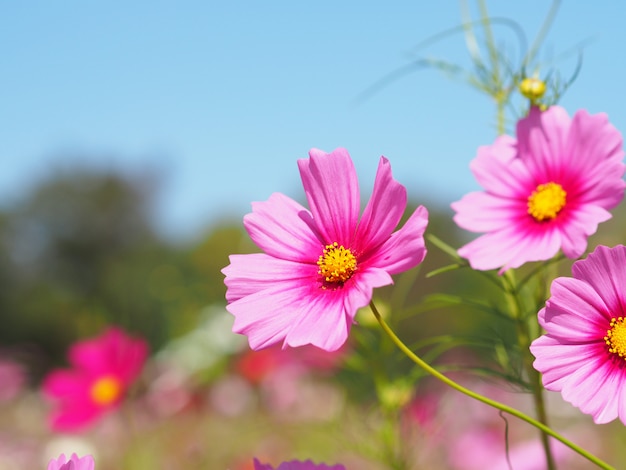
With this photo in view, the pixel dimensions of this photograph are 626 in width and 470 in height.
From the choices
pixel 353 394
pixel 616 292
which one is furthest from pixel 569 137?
pixel 353 394

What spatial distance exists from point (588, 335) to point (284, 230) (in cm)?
18

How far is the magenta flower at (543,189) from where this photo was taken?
1.50ft

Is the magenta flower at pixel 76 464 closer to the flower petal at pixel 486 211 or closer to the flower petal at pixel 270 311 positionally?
the flower petal at pixel 270 311

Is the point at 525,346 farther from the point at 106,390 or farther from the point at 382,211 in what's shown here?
the point at 106,390

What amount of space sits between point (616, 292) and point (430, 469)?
1.89 metres

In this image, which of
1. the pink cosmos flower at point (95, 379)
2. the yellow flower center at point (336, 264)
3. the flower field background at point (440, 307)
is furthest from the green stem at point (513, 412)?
the pink cosmos flower at point (95, 379)

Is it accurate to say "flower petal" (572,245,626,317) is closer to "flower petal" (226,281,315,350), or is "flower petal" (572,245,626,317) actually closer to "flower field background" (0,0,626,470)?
"flower field background" (0,0,626,470)

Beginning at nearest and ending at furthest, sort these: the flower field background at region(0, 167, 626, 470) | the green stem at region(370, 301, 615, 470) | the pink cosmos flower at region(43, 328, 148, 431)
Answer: the green stem at region(370, 301, 615, 470), the flower field background at region(0, 167, 626, 470), the pink cosmos flower at region(43, 328, 148, 431)

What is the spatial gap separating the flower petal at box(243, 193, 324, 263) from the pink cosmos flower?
41.9 inches

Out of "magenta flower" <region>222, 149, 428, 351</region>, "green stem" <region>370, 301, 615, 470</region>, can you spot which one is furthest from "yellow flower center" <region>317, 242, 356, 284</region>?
"green stem" <region>370, 301, 615, 470</region>

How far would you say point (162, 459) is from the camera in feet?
6.81

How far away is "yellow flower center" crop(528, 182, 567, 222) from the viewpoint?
50 centimetres

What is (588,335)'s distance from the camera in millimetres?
428

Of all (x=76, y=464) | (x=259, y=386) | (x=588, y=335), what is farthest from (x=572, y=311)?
(x=259, y=386)
